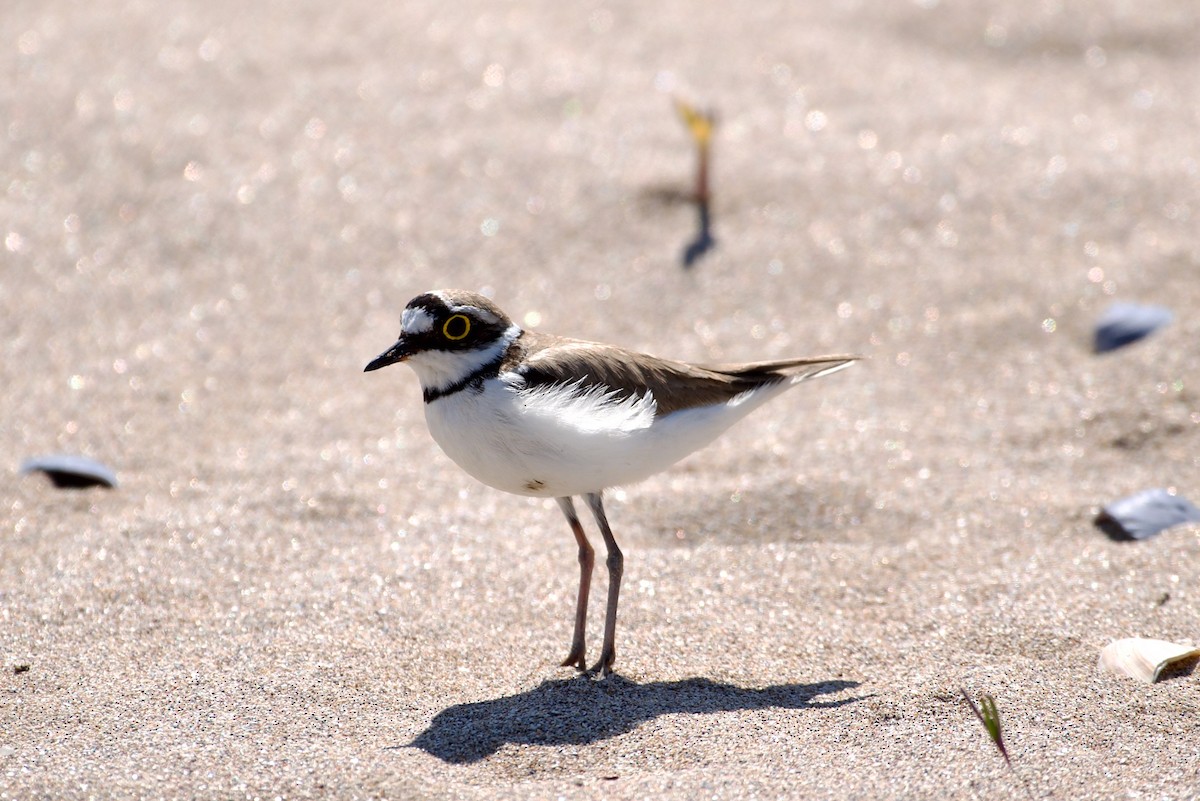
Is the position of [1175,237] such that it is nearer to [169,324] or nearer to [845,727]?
[845,727]

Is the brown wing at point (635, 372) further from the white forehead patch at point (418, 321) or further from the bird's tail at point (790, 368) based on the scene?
the white forehead patch at point (418, 321)

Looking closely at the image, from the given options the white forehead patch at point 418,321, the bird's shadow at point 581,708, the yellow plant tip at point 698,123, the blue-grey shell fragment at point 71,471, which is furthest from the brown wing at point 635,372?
the yellow plant tip at point 698,123

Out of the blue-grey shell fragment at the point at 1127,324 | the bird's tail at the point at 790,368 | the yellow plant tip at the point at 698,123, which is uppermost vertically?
the yellow plant tip at the point at 698,123

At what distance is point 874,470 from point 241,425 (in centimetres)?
263

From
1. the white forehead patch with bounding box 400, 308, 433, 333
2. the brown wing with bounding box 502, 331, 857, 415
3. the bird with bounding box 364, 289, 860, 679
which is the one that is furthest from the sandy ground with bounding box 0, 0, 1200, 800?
the white forehead patch with bounding box 400, 308, 433, 333

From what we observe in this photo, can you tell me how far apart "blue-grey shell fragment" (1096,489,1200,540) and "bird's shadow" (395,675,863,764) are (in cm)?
136

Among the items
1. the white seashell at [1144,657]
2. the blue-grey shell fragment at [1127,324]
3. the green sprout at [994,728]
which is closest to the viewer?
the green sprout at [994,728]

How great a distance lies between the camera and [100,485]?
478 cm

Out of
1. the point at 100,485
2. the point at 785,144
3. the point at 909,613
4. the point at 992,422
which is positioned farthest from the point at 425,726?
the point at 785,144

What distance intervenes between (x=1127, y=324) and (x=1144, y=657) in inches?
92.7

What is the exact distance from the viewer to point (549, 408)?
3.55 metres

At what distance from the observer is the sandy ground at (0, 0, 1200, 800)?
330cm

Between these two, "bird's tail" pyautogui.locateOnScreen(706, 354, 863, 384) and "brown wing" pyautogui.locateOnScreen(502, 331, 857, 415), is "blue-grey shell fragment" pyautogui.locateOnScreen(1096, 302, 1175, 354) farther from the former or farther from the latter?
"brown wing" pyautogui.locateOnScreen(502, 331, 857, 415)

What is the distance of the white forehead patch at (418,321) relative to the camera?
3598 mm
